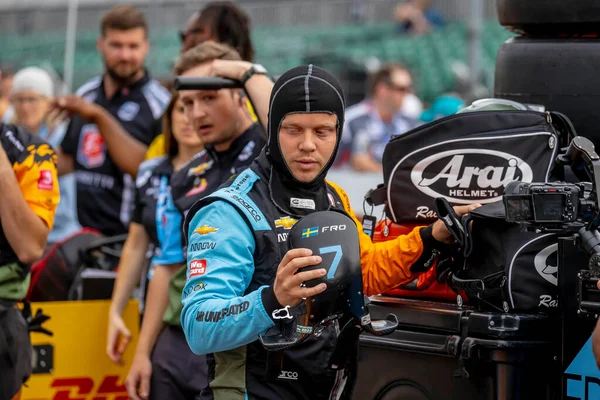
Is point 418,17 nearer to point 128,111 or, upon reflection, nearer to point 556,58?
point 128,111

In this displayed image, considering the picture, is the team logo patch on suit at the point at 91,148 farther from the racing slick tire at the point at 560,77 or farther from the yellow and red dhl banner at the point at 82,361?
the racing slick tire at the point at 560,77

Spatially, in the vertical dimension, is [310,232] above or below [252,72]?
below

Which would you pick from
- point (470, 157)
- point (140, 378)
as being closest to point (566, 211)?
point (470, 157)

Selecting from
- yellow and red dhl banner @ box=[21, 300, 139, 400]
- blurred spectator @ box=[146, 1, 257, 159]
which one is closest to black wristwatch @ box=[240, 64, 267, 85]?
blurred spectator @ box=[146, 1, 257, 159]

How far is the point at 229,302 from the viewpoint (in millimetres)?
2885

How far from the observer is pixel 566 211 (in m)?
3.12

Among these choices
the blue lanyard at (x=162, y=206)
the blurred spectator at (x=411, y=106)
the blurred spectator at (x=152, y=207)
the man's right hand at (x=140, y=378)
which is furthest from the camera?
the blurred spectator at (x=411, y=106)

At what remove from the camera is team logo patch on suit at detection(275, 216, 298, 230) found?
3.12 meters

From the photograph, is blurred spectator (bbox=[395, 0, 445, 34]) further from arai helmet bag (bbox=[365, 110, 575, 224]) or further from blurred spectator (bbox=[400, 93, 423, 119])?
arai helmet bag (bbox=[365, 110, 575, 224])

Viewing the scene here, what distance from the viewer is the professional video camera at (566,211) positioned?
310 centimetres

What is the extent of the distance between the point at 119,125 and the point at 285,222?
3.75 m

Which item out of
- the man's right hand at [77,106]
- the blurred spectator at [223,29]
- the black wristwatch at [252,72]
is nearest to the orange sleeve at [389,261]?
the black wristwatch at [252,72]

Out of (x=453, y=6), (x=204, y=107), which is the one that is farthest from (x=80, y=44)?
(x=204, y=107)

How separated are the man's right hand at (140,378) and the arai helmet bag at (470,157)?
4.24 feet
